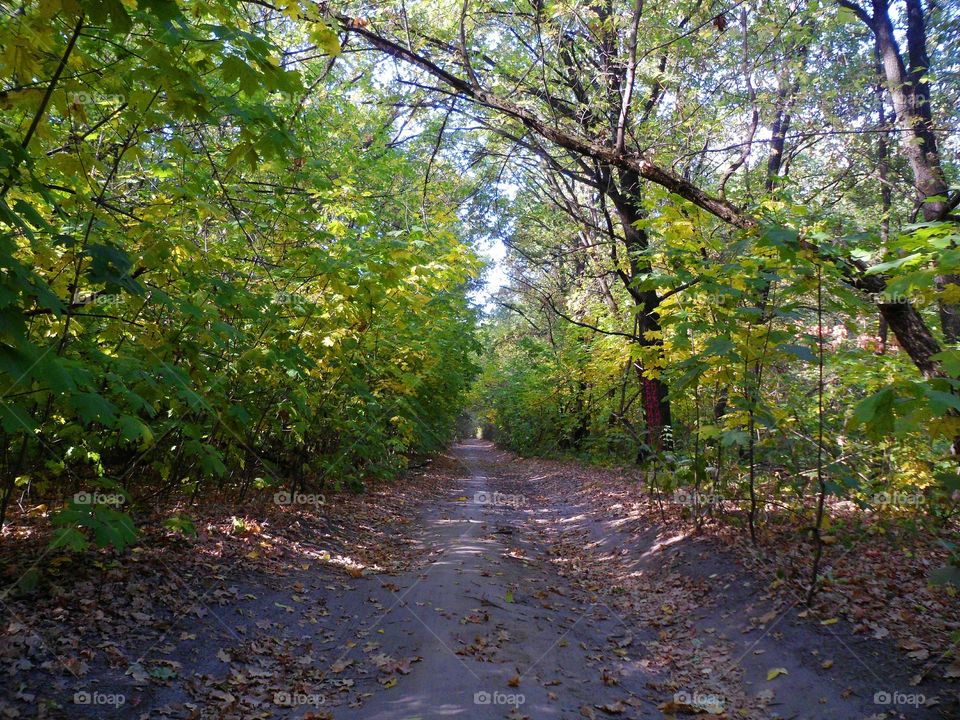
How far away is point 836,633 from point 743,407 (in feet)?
6.92

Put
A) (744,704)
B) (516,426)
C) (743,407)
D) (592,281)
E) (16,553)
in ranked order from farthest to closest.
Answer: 1. (516,426)
2. (592,281)
3. (743,407)
4. (16,553)
5. (744,704)

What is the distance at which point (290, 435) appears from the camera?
8984mm

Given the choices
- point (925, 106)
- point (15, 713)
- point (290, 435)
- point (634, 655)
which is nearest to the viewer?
point (15, 713)

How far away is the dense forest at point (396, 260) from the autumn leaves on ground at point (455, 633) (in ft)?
0.84

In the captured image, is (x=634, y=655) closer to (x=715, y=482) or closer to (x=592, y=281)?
(x=715, y=482)

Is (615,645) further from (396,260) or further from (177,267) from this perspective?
(177,267)

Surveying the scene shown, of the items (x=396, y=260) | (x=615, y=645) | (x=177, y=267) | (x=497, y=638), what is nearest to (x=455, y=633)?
(x=497, y=638)

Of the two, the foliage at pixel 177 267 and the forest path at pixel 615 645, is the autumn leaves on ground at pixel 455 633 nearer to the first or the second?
the forest path at pixel 615 645

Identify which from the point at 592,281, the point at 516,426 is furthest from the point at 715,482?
the point at 516,426

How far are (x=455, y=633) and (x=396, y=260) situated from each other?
3577 millimetres

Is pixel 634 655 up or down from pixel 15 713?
down

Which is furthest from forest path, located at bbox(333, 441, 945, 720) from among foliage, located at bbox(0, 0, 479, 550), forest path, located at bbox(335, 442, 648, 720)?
foliage, located at bbox(0, 0, 479, 550)

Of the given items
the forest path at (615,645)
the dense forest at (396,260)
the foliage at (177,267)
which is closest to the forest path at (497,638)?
the forest path at (615,645)

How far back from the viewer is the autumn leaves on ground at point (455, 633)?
13.3ft
